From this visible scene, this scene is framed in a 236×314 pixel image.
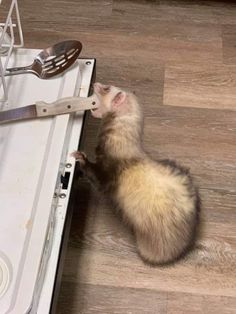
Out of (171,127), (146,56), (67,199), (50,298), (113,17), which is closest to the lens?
(50,298)

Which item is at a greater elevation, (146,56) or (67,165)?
(67,165)

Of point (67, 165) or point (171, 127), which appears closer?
point (67, 165)

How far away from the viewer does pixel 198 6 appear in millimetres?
1533

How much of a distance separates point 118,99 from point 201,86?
43 cm

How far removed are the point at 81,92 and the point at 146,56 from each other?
1.33 ft

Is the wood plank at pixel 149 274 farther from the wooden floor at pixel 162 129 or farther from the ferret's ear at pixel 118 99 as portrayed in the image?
the ferret's ear at pixel 118 99

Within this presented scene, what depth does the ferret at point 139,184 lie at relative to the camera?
2.89 feet

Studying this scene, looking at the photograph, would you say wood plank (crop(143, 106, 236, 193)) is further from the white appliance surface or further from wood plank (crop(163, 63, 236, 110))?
the white appliance surface

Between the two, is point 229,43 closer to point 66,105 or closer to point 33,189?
point 66,105

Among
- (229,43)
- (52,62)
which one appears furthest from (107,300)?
(229,43)

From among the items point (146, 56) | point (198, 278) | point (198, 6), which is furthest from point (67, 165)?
point (198, 6)

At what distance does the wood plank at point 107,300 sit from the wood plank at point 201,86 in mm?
517

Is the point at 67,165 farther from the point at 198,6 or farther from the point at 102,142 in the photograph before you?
the point at 198,6

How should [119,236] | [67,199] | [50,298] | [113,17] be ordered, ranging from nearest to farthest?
[50,298]
[67,199]
[119,236]
[113,17]
